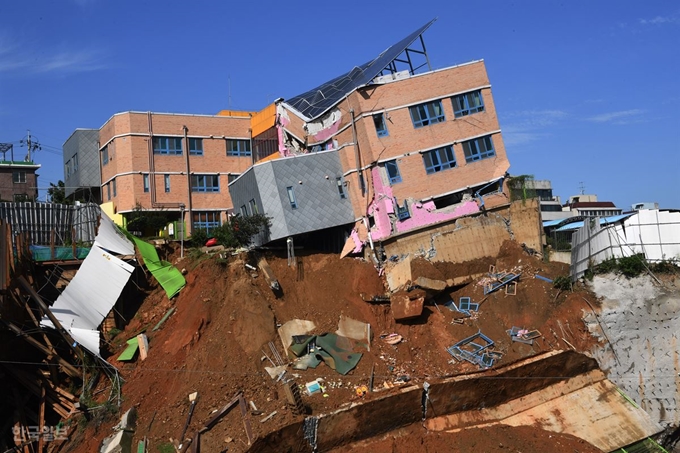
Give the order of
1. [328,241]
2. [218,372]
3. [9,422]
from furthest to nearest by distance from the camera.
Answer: [328,241] → [9,422] → [218,372]

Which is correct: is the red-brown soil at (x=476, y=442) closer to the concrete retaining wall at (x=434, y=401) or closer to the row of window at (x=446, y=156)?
the concrete retaining wall at (x=434, y=401)

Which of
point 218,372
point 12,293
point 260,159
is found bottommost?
point 218,372

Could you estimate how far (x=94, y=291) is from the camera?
25.2 m

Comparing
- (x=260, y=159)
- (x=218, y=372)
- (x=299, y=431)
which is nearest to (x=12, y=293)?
(x=218, y=372)

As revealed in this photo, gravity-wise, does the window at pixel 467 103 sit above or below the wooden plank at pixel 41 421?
above

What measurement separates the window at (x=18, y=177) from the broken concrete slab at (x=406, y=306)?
37.2 meters

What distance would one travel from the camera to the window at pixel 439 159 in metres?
29.8

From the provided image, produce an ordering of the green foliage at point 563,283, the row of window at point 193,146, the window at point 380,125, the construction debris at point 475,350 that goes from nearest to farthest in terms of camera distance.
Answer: the construction debris at point 475,350
the green foliage at point 563,283
the window at point 380,125
the row of window at point 193,146

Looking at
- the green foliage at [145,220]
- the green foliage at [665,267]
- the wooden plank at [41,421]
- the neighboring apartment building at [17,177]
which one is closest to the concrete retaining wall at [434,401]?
the green foliage at [665,267]

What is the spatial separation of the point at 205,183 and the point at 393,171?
11.4 meters

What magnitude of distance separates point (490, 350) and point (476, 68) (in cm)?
1323

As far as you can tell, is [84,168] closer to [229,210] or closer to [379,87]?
[229,210]

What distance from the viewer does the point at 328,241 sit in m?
31.3

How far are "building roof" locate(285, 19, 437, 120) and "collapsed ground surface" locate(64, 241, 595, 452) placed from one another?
24.6 feet
